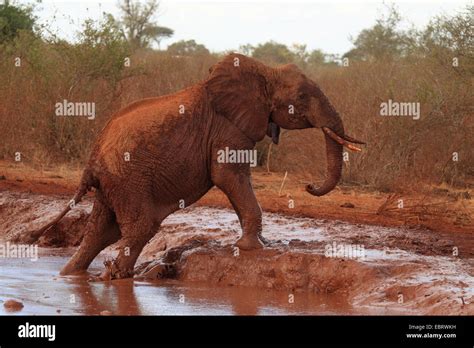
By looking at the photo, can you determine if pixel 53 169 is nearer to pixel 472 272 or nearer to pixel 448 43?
pixel 448 43

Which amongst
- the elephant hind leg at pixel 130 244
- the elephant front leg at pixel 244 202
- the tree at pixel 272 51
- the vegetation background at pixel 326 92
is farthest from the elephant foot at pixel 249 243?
the tree at pixel 272 51

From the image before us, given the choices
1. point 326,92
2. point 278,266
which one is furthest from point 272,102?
point 326,92

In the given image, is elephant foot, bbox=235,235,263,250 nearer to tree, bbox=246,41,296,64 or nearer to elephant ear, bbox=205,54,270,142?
elephant ear, bbox=205,54,270,142

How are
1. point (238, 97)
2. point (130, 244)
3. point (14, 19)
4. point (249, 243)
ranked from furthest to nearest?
point (14, 19), point (238, 97), point (249, 243), point (130, 244)

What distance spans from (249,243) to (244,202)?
1.33 ft

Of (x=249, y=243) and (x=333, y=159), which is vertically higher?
(x=333, y=159)

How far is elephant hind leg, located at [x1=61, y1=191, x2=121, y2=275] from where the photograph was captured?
9.48 meters

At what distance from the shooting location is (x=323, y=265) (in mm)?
8883

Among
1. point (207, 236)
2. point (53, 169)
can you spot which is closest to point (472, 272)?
point (207, 236)

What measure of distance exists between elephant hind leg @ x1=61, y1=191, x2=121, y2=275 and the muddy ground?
23 centimetres

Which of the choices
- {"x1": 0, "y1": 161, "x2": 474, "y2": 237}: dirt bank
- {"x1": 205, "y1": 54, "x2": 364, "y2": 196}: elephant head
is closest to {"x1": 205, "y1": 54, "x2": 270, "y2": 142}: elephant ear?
{"x1": 205, "y1": 54, "x2": 364, "y2": 196}: elephant head

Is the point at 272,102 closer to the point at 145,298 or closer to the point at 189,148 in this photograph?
the point at 189,148

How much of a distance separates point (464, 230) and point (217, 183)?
3.66m

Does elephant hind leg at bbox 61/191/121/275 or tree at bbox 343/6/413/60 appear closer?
elephant hind leg at bbox 61/191/121/275
